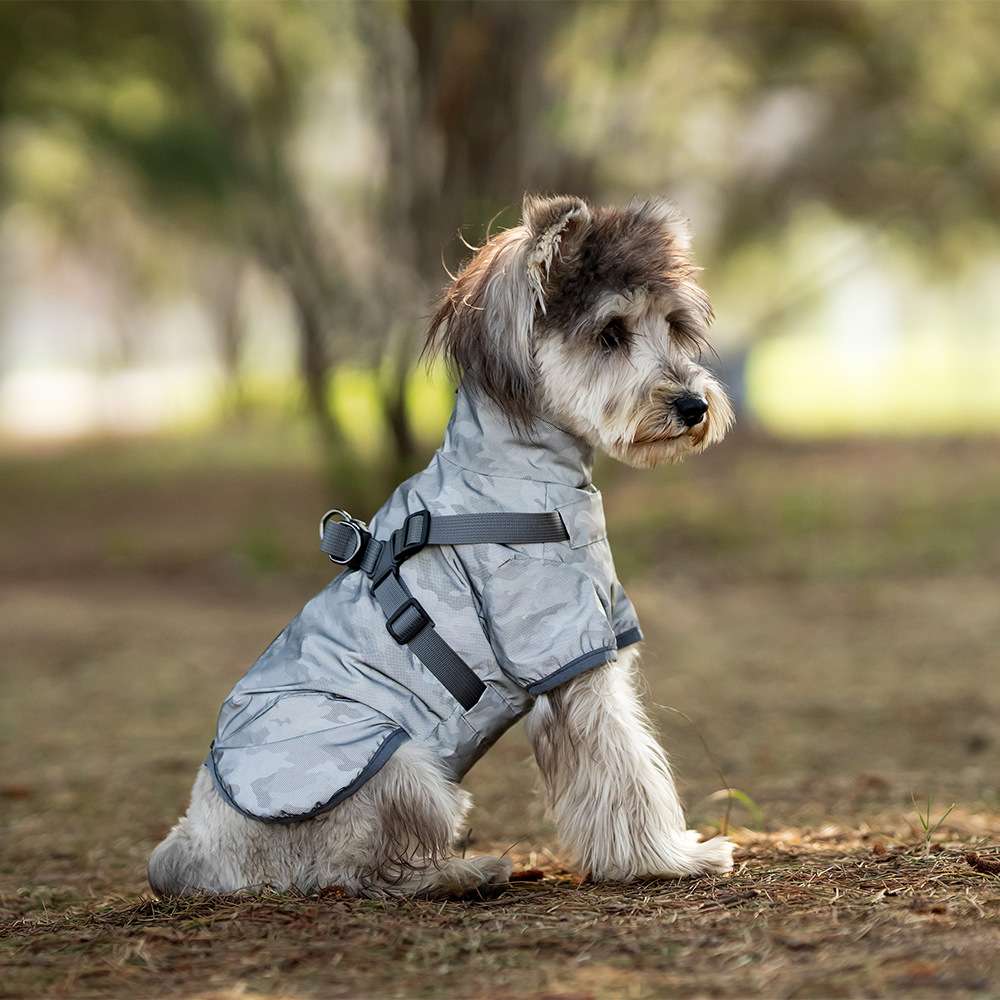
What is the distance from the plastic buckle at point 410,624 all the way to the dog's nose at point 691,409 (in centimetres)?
99

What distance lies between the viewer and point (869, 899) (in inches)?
147

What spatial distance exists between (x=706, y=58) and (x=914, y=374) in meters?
25.7

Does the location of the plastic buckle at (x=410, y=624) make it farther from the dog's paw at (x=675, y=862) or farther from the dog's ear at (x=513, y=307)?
the dog's paw at (x=675, y=862)

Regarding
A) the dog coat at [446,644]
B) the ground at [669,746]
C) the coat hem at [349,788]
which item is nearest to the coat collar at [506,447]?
the dog coat at [446,644]

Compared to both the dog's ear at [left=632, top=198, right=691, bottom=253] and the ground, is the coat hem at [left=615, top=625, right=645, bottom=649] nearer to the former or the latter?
the ground

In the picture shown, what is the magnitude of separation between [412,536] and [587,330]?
810 millimetres

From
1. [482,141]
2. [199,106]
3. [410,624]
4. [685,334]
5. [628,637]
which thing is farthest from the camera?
[199,106]

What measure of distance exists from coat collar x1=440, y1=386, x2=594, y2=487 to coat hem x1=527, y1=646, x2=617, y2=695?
0.55 m

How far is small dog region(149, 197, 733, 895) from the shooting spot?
390cm

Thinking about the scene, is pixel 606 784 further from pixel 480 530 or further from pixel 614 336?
pixel 614 336

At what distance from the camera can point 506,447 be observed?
13.5ft

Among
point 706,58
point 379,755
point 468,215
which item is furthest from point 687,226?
point 706,58

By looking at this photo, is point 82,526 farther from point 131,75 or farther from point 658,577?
point 658,577

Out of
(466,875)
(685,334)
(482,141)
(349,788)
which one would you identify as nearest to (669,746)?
(466,875)
